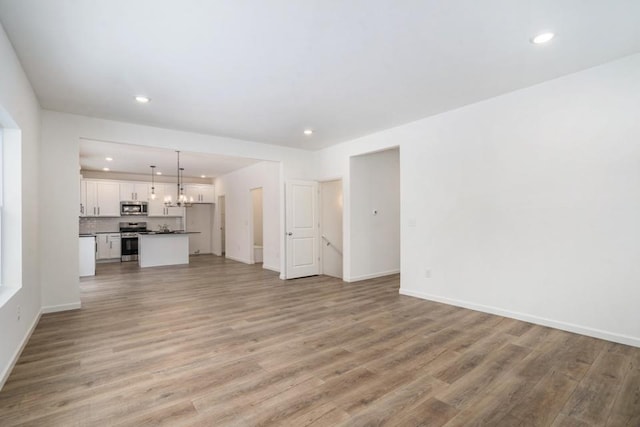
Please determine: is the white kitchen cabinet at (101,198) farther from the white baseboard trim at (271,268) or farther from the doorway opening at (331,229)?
the doorway opening at (331,229)

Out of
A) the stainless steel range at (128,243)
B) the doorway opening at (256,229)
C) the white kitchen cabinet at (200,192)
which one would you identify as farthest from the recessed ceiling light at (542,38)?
the stainless steel range at (128,243)

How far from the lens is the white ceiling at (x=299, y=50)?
7.39 ft

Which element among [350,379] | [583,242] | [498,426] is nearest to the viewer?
[498,426]

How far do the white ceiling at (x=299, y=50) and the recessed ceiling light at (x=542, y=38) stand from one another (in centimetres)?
6

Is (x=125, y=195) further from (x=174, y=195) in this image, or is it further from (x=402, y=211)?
(x=402, y=211)

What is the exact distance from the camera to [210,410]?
203cm

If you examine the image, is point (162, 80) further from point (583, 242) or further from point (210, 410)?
point (583, 242)

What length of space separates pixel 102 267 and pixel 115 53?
7.34 m

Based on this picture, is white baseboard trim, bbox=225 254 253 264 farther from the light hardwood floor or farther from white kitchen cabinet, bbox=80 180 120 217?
the light hardwood floor

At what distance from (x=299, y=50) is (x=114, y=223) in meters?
9.68

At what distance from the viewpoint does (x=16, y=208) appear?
2898mm

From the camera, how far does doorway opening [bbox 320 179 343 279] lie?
692 cm

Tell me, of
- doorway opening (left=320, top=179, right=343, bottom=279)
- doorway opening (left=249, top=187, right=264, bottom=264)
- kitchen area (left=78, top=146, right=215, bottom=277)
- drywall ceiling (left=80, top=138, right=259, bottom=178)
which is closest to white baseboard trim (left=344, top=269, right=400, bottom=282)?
→ doorway opening (left=320, top=179, right=343, bottom=279)

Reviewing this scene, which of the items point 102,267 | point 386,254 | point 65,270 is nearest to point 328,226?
point 386,254
